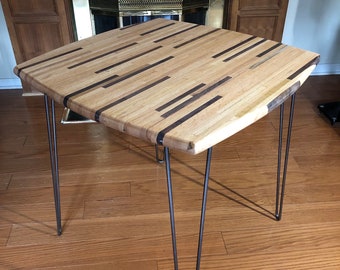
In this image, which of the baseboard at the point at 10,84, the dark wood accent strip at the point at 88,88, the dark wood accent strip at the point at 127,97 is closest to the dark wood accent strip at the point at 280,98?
the dark wood accent strip at the point at 127,97

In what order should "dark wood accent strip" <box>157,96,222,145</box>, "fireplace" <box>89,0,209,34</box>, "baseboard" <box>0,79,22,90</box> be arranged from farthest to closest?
"baseboard" <box>0,79,22,90</box>, "fireplace" <box>89,0,209,34</box>, "dark wood accent strip" <box>157,96,222,145</box>

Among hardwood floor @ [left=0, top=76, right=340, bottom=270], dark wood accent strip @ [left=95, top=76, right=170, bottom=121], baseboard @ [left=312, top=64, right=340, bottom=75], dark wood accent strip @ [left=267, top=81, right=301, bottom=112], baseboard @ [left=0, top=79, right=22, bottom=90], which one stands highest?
dark wood accent strip @ [left=267, top=81, right=301, bottom=112]

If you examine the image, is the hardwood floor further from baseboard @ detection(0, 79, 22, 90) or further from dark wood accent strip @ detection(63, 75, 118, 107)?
dark wood accent strip @ detection(63, 75, 118, 107)

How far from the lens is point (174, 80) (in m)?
0.89

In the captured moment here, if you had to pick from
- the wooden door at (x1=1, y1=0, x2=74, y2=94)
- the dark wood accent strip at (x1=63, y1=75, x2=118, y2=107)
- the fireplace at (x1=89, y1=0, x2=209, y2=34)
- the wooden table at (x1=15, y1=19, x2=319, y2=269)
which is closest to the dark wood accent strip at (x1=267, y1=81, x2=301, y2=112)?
the wooden table at (x1=15, y1=19, x2=319, y2=269)

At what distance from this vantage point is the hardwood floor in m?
1.20

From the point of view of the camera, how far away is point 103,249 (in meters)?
1.22

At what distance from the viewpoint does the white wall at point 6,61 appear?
2143mm

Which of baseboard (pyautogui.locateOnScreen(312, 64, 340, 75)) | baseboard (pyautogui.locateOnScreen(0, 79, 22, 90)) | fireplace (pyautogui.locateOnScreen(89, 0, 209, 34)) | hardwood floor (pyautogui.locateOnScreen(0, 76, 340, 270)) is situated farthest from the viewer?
baseboard (pyautogui.locateOnScreen(312, 64, 340, 75))

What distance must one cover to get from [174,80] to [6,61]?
68.4 inches

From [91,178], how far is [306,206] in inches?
34.4

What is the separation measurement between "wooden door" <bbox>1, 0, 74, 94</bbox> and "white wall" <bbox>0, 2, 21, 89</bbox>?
185 mm

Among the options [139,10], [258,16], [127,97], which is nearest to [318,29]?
[258,16]

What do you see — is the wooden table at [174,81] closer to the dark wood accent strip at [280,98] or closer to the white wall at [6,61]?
the dark wood accent strip at [280,98]
